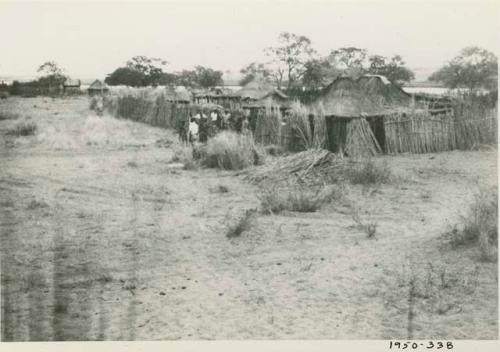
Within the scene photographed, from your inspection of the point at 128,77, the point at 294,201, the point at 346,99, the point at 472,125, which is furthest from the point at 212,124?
the point at 128,77

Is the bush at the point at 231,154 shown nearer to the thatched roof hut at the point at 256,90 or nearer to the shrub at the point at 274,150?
the shrub at the point at 274,150

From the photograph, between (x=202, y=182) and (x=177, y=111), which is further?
(x=177, y=111)

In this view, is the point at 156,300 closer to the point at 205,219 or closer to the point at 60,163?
the point at 205,219

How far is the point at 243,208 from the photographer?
6.35m

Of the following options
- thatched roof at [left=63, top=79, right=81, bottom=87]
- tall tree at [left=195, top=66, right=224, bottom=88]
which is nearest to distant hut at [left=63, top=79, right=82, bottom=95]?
thatched roof at [left=63, top=79, right=81, bottom=87]

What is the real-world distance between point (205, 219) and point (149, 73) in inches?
1190

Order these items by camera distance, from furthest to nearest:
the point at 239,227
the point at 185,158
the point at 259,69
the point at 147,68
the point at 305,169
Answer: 1. the point at 147,68
2. the point at 259,69
3. the point at 185,158
4. the point at 305,169
5. the point at 239,227

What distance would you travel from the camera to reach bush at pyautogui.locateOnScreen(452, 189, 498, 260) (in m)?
4.41

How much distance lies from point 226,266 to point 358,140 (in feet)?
19.1

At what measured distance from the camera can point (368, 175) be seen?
7.41 m

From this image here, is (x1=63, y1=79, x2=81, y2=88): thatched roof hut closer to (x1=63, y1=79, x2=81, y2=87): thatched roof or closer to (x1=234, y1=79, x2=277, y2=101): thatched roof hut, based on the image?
(x1=63, y1=79, x2=81, y2=87): thatched roof

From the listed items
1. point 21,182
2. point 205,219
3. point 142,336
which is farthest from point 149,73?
point 142,336

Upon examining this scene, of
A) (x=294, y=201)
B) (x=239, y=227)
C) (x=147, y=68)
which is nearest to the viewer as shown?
(x=239, y=227)

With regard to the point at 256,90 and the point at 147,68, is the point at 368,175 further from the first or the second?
the point at 147,68
